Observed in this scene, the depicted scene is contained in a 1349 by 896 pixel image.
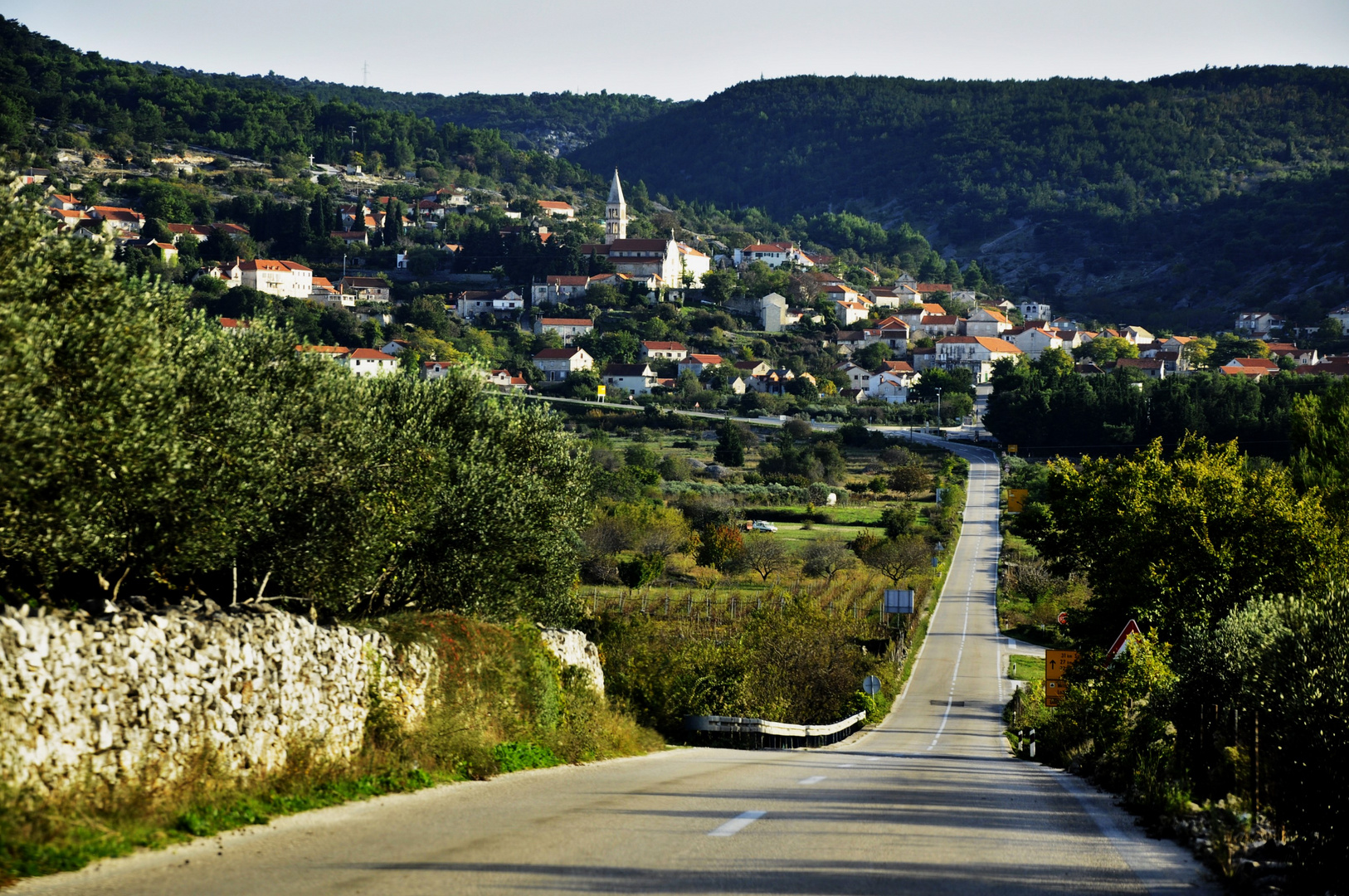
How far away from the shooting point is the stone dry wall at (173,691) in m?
9.40

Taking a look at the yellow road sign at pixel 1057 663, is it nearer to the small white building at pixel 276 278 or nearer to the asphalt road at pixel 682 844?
the asphalt road at pixel 682 844

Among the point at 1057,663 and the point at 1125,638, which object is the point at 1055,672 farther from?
the point at 1125,638

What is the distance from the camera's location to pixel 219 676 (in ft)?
38.2

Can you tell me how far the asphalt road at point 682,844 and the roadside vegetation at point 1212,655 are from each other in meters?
0.89

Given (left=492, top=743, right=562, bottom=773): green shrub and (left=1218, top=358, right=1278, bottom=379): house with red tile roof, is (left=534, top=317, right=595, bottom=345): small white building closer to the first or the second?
(left=1218, top=358, right=1278, bottom=379): house with red tile roof

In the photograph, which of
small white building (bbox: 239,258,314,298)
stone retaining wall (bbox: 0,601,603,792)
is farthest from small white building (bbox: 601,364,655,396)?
stone retaining wall (bbox: 0,601,603,792)

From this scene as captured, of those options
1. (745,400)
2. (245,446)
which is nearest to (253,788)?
(245,446)

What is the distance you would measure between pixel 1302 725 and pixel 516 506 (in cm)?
1281

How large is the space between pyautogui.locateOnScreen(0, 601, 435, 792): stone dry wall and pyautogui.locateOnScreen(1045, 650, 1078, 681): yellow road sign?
17.4 meters

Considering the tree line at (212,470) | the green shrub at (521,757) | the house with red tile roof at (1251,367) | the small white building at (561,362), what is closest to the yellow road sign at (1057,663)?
the tree line at (212,470)

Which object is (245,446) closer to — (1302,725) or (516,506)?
(516,506)

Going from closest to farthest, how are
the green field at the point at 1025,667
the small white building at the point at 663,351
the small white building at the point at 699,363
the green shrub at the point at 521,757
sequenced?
the green shrub at the point at 521,757, the green field at the point at 1025,667, the small white building at the point at 699,363, the small white building at the point at 663,351

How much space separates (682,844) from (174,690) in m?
4.47

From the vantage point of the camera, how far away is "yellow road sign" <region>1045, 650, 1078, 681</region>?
27984 mm
